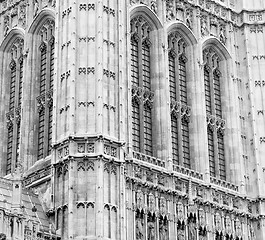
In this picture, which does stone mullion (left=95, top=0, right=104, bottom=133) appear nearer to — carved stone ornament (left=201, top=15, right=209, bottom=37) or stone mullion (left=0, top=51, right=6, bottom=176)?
stone mullion (left=0, top=51, right=6, bottom=176)

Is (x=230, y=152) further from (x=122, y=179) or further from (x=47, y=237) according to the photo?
(x=47, y=237)

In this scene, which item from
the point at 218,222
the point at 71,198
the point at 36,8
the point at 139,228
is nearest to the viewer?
the point at 71,198

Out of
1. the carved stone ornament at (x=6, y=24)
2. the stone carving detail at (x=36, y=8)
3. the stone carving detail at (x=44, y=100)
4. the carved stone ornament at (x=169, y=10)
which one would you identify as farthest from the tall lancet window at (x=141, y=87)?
the carved stone ornament at (x=6, y=24)

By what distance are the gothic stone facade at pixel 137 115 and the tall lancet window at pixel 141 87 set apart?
0.21 ft

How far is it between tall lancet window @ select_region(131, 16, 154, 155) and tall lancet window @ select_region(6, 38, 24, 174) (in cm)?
640

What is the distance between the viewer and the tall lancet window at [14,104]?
46.5 m

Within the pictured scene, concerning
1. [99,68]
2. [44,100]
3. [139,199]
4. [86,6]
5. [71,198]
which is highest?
[86,6]

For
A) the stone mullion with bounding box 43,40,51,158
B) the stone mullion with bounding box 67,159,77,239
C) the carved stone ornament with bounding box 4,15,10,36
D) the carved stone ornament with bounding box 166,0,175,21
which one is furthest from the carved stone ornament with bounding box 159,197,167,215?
the carved stone ornament with bounding box 4,15,10,36

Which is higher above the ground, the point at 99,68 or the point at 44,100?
the point at 44,100

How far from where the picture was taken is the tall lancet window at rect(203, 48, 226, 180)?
4781 cm

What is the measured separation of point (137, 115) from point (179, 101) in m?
3.17

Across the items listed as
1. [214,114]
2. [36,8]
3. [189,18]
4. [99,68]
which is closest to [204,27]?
[189,18]

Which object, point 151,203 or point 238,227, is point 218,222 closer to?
point 238,227

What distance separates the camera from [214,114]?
4891 centimetres
